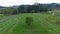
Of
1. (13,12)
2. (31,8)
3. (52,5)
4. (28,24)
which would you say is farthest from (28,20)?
(52,5)

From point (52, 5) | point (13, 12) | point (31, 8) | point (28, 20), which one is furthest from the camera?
point (52, 5)

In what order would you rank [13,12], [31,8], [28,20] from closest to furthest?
[28,20]
[13,12]
[31,8]

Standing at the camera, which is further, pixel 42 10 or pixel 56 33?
pixel 42 10

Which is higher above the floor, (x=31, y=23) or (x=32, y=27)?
(x=32, y=27)

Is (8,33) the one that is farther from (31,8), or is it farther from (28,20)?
(31,8)

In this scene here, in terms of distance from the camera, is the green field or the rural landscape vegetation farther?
the rural landscape vegetation

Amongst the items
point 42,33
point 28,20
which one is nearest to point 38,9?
point 28,20

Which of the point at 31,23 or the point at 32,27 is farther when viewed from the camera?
the point at 31,23

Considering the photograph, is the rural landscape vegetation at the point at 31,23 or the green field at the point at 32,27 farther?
the rural landscape vegetation at the point at 31,23

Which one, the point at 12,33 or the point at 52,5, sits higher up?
the point at 12,33
